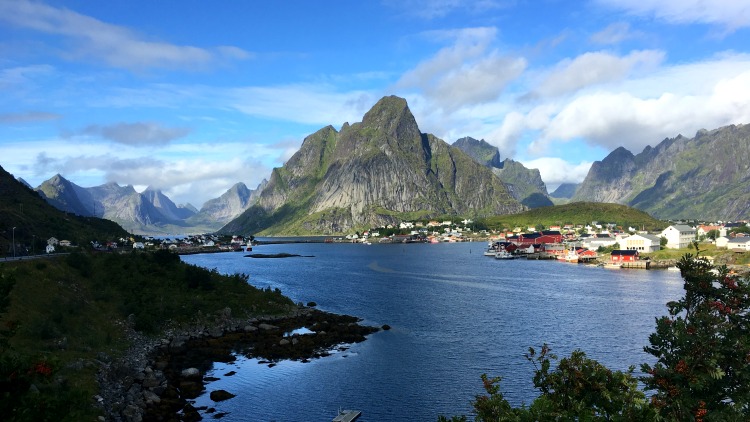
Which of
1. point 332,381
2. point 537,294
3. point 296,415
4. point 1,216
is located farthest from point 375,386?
point 1,216

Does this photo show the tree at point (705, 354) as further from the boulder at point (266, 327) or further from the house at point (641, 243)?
the house at point (641, 243)

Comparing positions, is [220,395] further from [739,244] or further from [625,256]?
[739,244]

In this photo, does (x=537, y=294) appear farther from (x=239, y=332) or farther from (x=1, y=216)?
(x=1, y=216)

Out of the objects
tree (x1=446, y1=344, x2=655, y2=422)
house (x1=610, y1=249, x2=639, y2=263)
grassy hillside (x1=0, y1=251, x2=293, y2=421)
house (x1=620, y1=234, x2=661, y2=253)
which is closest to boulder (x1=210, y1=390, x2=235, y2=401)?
grassy hillside (x1=0, y1=251, x2=293, y2=421)

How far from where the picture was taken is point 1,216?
116 m

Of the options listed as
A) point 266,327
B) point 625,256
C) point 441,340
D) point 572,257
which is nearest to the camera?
point 441,340

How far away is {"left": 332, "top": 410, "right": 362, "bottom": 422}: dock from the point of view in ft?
132

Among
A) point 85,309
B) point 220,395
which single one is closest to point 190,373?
point 220,395

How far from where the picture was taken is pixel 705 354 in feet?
64.9

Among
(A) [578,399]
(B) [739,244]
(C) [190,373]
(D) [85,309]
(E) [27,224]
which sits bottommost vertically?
(C) [190,373]

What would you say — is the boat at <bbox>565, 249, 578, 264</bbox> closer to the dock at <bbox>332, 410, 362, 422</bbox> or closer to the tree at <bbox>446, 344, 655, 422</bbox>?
the dock at <bbox>332, 410, 362, 422</bbox>

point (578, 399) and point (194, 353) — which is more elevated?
point (578, 399)

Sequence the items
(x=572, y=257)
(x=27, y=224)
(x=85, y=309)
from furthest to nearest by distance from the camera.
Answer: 1. (x=572, y=257)
2. (x=27, y=224)
3. (x=85, y=309)

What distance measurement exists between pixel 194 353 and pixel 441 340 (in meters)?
31.7
